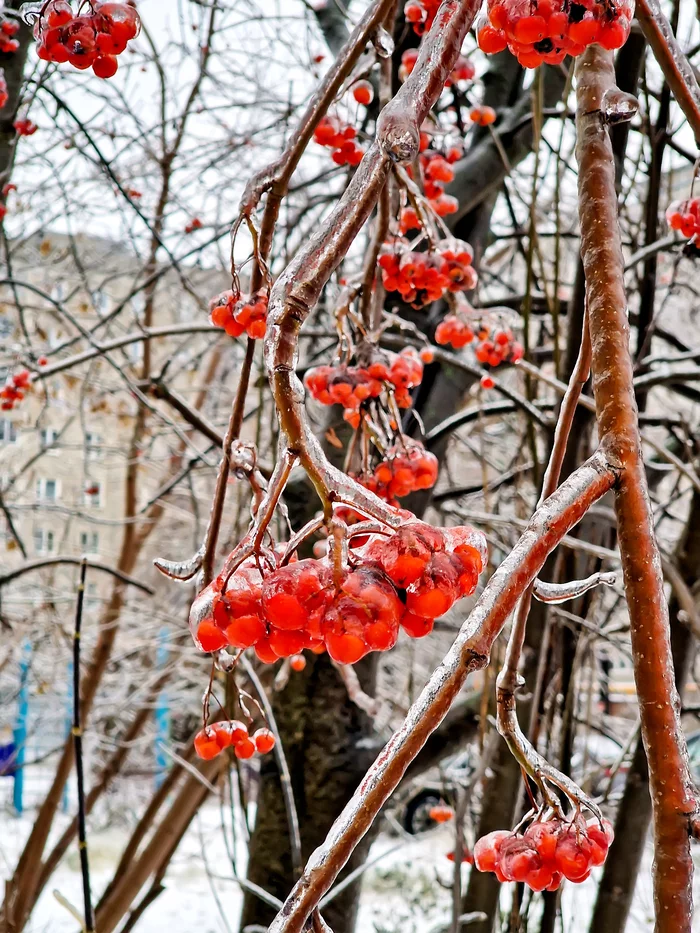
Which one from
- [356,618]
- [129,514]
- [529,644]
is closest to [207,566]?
[356,618]

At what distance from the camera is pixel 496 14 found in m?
0.60

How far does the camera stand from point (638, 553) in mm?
482

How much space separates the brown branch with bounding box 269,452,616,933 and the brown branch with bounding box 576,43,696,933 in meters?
0.03

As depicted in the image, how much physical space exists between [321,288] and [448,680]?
0.76 ft

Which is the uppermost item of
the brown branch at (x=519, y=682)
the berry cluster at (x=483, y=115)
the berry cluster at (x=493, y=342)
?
the berry cluster at (x=483, y=115)

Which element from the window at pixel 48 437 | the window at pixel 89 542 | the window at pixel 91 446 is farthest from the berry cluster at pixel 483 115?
the window at pixel 89 542

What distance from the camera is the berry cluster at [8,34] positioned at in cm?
182

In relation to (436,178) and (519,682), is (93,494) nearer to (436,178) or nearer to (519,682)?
(436,178)

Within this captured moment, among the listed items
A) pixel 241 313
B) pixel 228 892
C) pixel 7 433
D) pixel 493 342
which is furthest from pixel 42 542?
pixel 241 313

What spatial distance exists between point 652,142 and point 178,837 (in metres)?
3.57

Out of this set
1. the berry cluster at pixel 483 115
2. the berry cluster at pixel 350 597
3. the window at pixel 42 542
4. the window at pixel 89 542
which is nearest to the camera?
the berry cluster at pixel 350 597

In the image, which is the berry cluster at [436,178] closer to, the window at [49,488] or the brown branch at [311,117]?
the brown branch at [311,117]

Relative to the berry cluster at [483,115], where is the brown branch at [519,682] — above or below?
below

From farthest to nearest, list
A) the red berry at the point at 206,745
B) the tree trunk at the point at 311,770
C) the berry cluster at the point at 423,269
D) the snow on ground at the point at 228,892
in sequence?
the snow on ground at the point at 228,892
the tree trunk at the point at 311,770
the berry cluster at the point at 423,269
the red berry at the point at 206,745
